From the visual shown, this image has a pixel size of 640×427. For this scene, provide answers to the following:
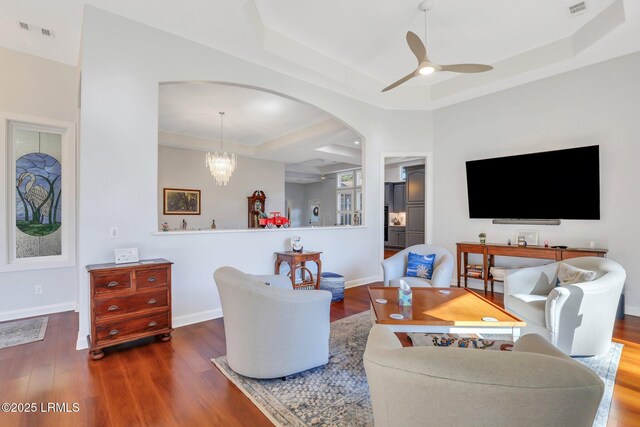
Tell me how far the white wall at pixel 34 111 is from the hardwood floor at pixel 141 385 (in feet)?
3.05

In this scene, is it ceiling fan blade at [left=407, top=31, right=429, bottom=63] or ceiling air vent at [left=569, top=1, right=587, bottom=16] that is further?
ceiling air vent at [left=569, top=1, right=587, bottom=16]

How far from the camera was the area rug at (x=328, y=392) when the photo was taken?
1.93 metres

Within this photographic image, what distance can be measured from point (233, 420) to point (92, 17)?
3778 millimetres

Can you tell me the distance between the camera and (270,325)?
87.7 inches

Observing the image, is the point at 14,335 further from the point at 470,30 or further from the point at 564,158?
the point at 564,158

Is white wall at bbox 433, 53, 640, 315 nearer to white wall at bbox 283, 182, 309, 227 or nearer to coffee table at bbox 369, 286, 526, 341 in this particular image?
coffee table at bbox 369, 286, 526, 341

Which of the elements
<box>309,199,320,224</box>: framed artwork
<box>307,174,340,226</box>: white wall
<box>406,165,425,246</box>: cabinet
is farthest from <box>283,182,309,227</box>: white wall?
<box>406,165,425,246</box>: cabinet

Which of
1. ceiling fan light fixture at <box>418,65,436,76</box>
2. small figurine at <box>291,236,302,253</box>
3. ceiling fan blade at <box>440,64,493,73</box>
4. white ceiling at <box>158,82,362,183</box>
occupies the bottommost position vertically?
small figurine at <box>291,236,302,253</box>

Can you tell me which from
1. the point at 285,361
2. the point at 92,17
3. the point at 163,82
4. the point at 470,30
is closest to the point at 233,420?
the point at 285,361

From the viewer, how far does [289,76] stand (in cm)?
442

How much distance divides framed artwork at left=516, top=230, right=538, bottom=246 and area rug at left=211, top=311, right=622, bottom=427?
6.44 feet

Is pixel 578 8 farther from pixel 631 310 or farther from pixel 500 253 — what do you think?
pixel 631 310

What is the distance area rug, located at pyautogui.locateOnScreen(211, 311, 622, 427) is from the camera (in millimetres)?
1931

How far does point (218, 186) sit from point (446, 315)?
716 centimetres
